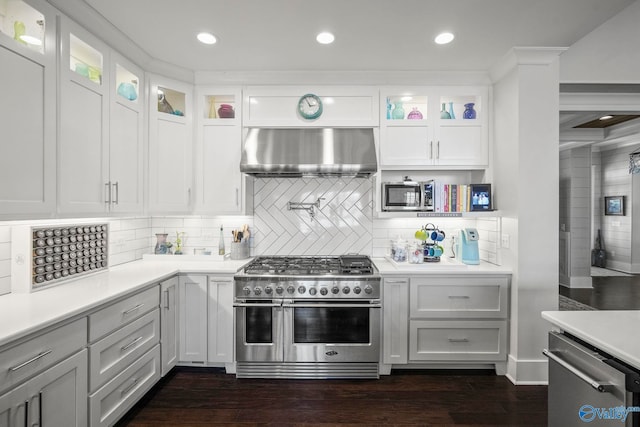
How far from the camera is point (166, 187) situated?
2.91 meters

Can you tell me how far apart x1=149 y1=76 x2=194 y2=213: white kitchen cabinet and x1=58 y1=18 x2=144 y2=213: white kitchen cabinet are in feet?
0.37

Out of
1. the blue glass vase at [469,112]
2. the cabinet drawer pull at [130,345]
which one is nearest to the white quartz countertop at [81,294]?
the cabinet drawer pull at [130,345]

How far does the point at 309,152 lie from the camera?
294cm

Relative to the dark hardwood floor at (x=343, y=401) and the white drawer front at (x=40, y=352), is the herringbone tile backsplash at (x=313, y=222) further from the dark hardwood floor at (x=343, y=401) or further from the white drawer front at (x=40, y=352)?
the white drawer front at (x=40, y=352)

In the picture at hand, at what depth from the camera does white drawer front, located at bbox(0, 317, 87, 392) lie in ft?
4.39

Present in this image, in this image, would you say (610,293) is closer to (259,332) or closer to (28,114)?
(259,332)

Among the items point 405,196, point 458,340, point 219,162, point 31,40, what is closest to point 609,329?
point 458,340

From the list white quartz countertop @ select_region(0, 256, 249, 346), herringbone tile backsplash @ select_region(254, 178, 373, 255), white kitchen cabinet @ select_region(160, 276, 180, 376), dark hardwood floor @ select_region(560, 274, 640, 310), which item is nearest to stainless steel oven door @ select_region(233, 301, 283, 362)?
white quartz countertop @ select_region(0, 256, 249, 346)

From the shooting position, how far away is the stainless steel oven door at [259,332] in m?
2.64

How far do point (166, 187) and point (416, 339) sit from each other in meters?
2.58

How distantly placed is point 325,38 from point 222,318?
2404 millimetres

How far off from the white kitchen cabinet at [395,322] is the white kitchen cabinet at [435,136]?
3.83ft

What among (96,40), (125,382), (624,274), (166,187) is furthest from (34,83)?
(624,274)

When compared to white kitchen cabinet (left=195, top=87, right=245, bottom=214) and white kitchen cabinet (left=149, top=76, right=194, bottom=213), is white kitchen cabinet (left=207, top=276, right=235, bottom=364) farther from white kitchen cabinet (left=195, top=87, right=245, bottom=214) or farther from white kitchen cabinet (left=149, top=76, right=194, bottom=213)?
white kitchen cabinet (left=149, top=76, right=194, bottom=213)
